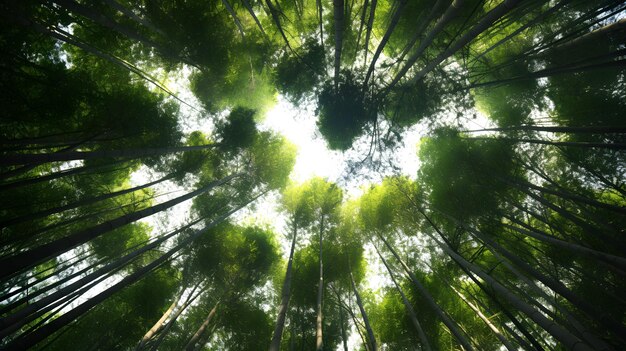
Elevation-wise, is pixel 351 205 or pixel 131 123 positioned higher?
pixel 351 205

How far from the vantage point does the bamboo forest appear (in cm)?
570

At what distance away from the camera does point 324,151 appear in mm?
8984

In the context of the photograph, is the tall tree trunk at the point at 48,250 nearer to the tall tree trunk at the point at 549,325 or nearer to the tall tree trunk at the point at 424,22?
the tall tree trunk at the point at 549,325

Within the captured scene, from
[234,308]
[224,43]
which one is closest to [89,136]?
[224,43]

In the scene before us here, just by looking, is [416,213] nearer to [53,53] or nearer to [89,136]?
[89,136]

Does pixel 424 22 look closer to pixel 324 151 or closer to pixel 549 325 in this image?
pixel 324 151

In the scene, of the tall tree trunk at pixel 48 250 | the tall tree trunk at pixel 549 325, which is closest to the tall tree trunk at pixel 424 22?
the tall tree trunk at pixel 549 325

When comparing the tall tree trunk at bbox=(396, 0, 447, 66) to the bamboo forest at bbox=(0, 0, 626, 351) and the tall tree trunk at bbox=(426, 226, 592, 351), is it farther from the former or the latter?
the tall tree trunk at bbox=(426, 226, 592, 351)

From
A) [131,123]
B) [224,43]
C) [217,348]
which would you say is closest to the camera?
[131,123]

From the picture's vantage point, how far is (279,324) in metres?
4.23

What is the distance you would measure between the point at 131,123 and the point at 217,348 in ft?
30.9

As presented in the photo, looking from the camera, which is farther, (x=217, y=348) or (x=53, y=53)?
(x=217, y=348)

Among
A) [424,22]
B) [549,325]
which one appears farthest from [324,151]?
[549,325]

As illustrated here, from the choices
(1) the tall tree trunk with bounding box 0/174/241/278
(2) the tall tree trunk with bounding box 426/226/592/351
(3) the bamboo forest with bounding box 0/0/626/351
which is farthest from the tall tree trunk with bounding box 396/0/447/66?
(1) the tall tree trunk with bounding box 0/174/241/278
